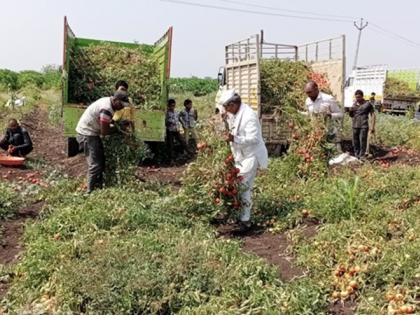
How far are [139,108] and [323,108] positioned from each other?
4.02 m

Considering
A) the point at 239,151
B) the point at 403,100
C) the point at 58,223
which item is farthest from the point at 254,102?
the point at 403,100

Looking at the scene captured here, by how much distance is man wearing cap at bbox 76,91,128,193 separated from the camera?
813 cm

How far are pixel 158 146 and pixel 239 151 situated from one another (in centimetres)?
615

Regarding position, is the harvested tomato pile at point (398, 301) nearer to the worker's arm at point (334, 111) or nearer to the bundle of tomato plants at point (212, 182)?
the bundle of tomato plants at point (212, 182)

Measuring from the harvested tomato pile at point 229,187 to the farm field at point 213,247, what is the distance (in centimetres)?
8

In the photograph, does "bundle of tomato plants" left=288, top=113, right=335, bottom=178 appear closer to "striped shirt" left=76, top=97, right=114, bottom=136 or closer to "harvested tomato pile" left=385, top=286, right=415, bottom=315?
"striped shirt" left=76, top=97, right=114, bottom=136

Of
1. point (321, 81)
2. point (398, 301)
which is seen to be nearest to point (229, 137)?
point (398, 301)

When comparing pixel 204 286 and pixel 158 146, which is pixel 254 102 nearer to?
pixel 158 146

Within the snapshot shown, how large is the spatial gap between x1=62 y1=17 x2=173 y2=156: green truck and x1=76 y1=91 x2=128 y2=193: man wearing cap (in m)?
2.56

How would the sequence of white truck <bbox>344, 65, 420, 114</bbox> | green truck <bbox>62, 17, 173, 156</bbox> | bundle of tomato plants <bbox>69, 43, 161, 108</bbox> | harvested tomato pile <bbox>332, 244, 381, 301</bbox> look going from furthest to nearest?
1. white truck <bbox>344, 65, 420, 114</bbox>
2. bundle of tomato plants <bbox>69, 43, 161, 108</bbox>
3. green truck <bbox>62, 17, 173, 156</bbox>
4. harvested tomato pile <bbox>332, 244, 381, 301</bbox>

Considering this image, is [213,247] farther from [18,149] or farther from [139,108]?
[18,149]

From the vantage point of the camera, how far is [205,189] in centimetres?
682

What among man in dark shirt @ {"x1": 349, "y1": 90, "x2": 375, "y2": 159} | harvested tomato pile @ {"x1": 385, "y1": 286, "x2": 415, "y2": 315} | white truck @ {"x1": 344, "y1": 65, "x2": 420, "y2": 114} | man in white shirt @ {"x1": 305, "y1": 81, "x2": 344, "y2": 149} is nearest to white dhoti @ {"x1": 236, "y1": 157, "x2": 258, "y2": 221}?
man in white shirt @ {"x1": 305, "y1": 81, "x2": 344, "y2": 149}

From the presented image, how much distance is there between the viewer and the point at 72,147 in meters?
12.5
